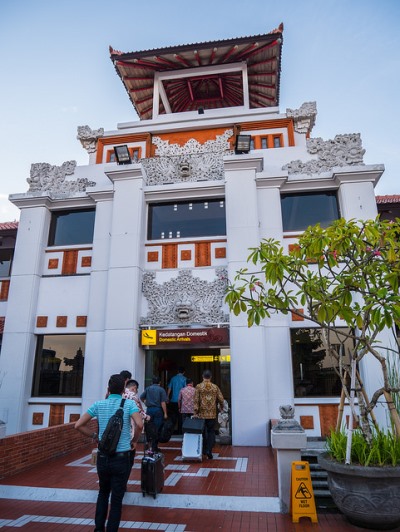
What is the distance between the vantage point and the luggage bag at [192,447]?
25.1 ft

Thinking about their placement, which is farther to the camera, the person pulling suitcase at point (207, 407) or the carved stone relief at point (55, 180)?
the carved stone relief at point (55, 180)

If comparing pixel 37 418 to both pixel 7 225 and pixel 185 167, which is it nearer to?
pixel 7 225

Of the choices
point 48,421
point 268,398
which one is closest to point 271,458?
point 268,398

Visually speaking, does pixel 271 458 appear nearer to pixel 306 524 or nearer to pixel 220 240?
pixel 306 524

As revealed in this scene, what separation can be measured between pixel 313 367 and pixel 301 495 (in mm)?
5290

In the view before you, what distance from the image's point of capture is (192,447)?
7699 millimetres

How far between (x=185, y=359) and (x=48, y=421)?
Result: 4.54 meters

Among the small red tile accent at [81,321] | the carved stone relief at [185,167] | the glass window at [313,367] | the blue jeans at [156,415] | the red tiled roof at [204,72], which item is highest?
the red tiled roof at [204,72]

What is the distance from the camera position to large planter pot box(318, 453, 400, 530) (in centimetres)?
Result: 454

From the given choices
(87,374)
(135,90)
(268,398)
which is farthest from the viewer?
(135,90)

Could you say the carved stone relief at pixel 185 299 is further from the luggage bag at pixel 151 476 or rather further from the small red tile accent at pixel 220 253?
the luggage bag at pixel 151 476

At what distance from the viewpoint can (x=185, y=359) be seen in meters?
12.9

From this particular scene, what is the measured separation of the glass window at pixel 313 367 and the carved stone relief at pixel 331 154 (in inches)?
200

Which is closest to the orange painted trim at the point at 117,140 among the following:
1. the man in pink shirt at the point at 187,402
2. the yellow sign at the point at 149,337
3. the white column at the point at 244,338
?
the white column at the point at 244,338
